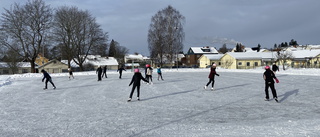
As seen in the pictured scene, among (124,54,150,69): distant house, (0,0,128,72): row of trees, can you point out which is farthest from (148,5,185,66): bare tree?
(124,54,150,69): distant house

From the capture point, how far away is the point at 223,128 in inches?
225

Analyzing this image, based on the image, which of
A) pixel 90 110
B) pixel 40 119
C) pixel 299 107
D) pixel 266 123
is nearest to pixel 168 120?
pixel 266 123

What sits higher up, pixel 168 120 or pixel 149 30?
pixel 149 30

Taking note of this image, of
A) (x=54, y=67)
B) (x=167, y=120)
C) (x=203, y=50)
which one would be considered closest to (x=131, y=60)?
(x=203, y=50)

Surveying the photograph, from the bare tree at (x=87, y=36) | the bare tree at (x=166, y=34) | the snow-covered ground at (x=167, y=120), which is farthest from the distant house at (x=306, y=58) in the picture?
the snow-covered ground at (x=167, y=120)

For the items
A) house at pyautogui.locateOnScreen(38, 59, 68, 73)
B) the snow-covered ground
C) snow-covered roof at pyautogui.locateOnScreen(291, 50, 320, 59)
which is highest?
snow-covered roof at pyautogui.locateOnScreen(291, 50, 320, 59)

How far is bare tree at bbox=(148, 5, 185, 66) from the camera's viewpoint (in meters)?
43.6

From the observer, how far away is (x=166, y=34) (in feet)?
143

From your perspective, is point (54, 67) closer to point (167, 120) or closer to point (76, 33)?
point (76, 33)

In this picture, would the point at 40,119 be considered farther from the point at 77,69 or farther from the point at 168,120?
the point at 77,69

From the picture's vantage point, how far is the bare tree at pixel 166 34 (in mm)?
43562

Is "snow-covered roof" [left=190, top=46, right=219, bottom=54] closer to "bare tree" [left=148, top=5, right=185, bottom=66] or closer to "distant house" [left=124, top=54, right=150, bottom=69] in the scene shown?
"distant house" [left=124, top=54, right=150, bottom=69]

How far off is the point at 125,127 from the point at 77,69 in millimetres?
42849

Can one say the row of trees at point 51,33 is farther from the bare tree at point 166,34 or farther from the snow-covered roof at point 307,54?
the snow-covered roof at point 307,54
